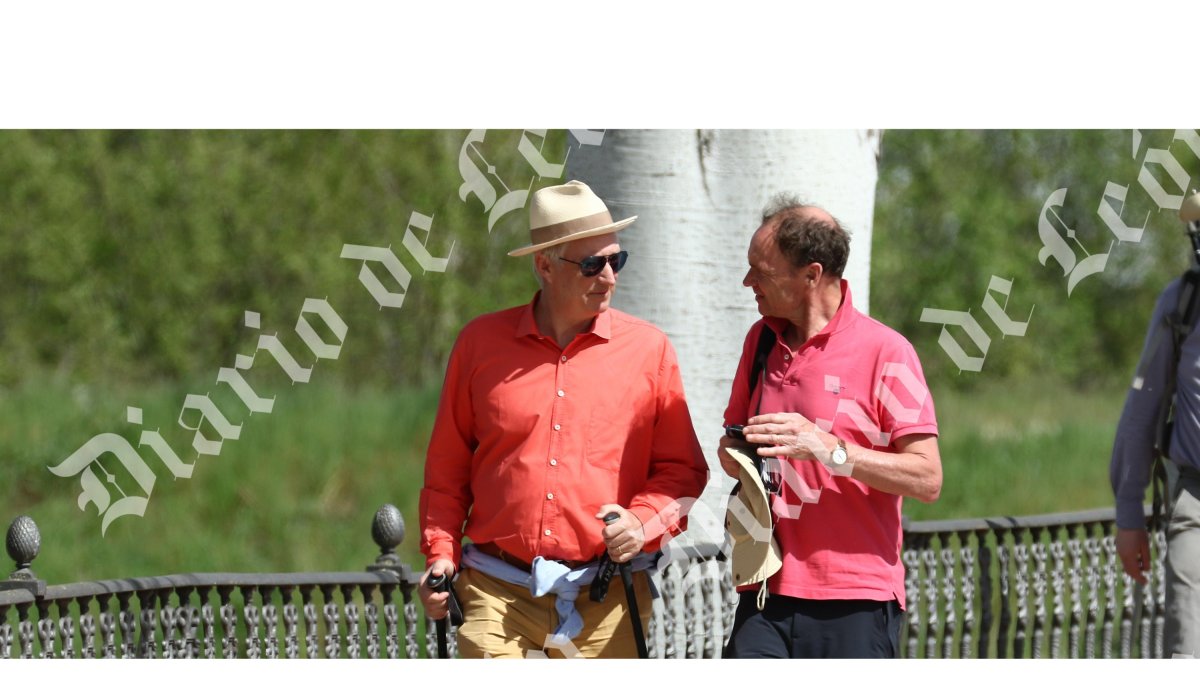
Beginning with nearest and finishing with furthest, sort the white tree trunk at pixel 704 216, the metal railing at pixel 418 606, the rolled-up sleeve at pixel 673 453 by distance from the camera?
the rolled-up sleeve at pixel 673 453 → the metal railing at pixel 418 606 → the white tree trunk at pixel 704 216

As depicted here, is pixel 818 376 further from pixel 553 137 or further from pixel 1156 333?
pixel 553 137

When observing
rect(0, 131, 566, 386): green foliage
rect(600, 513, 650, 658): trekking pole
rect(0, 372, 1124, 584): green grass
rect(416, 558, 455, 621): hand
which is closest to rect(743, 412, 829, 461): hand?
rect(600, 513, 650, 658): trekking pole

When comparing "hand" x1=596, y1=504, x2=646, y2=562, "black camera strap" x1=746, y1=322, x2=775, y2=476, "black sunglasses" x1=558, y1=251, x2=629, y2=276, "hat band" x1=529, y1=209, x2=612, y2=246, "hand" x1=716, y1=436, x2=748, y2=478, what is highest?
"hat band" x1=529, y1=209, x2=612, y2=246

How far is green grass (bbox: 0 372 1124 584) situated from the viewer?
14492 mm

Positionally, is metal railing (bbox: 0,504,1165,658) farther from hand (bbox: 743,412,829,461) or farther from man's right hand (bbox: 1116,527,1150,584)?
hand (bbox: 743,412,829,461)

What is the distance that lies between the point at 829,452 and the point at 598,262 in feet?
2.69

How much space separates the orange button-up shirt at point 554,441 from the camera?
13.7 feet

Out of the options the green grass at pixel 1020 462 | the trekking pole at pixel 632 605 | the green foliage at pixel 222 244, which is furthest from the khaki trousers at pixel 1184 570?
the green foliage at pixel 222 244

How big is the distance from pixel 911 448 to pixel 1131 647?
4.57 m

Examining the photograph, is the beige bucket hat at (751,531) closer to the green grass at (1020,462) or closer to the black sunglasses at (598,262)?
the black sunglasses at (598,262)

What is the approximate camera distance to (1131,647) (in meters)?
7.93

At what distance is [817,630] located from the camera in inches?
159

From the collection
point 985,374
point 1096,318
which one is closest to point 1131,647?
point 985,374

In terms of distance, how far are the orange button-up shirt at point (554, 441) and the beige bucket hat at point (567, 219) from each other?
25 cm
